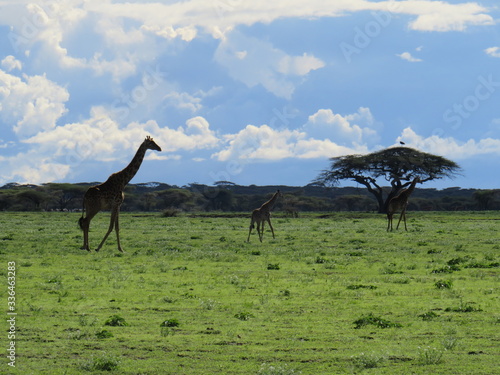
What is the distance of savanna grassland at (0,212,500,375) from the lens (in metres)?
9.09

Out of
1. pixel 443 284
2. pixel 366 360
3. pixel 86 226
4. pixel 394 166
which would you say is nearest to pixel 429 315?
pixel 366 360

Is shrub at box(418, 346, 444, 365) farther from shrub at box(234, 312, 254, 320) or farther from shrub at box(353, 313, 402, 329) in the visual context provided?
shrub at box(234, 312, 254, 320)

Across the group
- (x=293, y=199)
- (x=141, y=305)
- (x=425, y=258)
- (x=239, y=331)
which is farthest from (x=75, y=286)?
(x=293, y=199)

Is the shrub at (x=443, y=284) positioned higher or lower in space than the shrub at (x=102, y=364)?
higher

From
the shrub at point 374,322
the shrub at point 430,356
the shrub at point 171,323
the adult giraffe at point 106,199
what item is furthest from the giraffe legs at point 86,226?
the shrub at point 430,356

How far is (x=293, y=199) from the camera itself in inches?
3974

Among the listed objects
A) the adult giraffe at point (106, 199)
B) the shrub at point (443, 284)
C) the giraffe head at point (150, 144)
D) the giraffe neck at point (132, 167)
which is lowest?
the shrub at point (443, 284)

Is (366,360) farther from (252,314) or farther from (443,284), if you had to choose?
(443,284)
